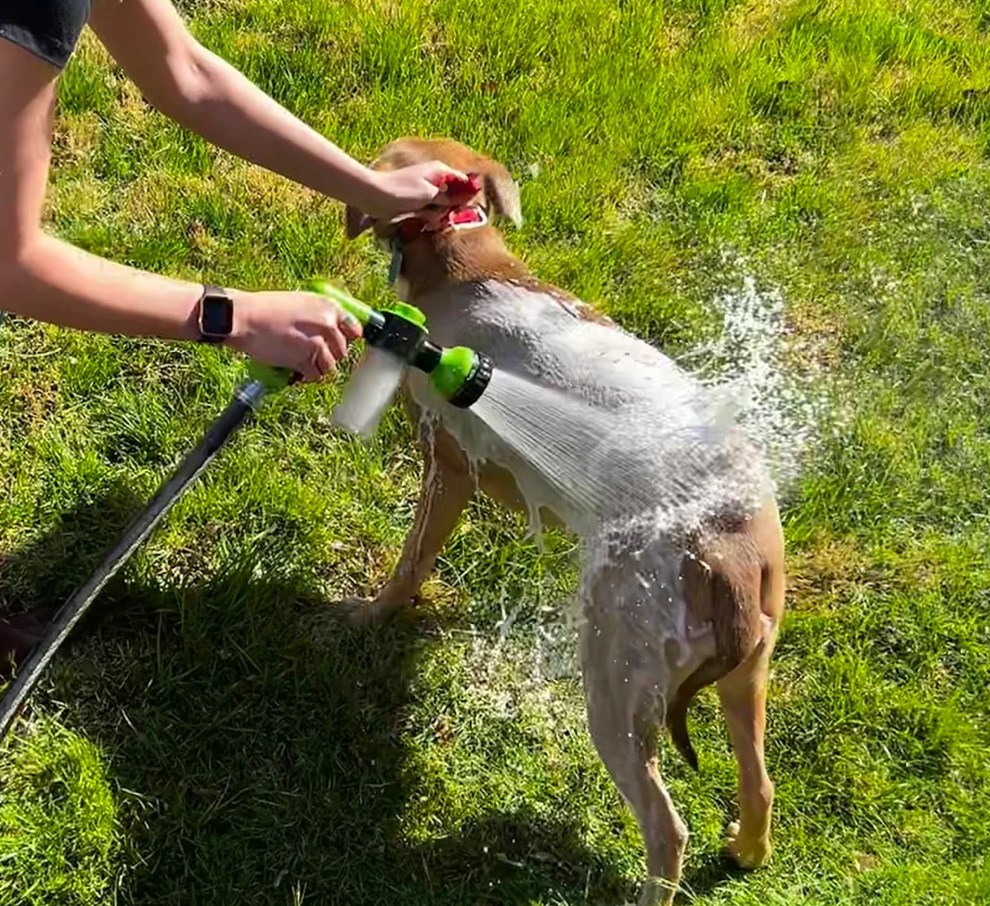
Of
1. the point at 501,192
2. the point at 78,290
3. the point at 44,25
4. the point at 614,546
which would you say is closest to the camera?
the point at 44,25

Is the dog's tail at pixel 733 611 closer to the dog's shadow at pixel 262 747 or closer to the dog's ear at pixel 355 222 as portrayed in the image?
the dog's shadow at pixel 262 747

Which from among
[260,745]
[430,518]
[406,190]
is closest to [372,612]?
[430,518]

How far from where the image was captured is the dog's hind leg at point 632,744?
2691mm

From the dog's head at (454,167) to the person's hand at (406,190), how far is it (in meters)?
0.12

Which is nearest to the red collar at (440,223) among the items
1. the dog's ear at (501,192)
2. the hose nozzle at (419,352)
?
the dog's ear at (501,192)

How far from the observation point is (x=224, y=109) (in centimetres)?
286

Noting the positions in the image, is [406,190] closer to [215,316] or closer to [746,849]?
[215,316]

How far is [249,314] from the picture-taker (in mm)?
2291

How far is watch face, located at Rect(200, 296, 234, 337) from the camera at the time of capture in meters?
2.28

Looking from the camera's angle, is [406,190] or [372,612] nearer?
[406,190]

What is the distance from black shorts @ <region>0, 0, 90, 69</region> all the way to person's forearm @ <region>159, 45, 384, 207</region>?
2.73 ft

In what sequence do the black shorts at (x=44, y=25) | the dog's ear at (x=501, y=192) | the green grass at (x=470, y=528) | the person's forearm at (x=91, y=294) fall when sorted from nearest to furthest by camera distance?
1. the black shorts at (x=44, y=25)
2. the person's forearm at (x=91, y=294)
3. the green grass at (x=470, y=528)
4. the dog's ear at (x=501, y=192)

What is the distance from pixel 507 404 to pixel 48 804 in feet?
5.04

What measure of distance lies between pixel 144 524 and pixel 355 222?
1.13 meters
